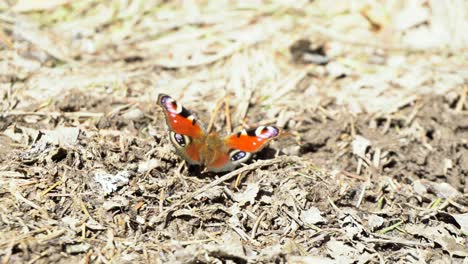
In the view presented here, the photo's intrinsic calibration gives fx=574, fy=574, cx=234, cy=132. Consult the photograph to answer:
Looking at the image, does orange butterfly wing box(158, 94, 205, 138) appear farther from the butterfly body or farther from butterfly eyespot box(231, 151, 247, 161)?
butterfly eyespot box(231, 151, 247, 161)

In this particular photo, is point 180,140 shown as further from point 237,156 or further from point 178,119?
point 237,156

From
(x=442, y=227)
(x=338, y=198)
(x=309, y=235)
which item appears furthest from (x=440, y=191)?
(x=309, y=235)

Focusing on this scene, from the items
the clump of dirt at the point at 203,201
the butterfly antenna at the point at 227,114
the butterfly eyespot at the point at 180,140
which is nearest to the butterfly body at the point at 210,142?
the butterfly eyespot at the point at 180,140

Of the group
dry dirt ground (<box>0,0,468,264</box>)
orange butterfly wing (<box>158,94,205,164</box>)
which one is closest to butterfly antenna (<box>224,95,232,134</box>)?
dry dirt ground (<box>0,0,468,264</box>)

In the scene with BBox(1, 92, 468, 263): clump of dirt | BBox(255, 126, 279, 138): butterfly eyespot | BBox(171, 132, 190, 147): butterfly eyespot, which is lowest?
BBox(1, 92, 468, 263): clump of dirt

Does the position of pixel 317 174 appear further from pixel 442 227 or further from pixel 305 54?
pixel 305 54
